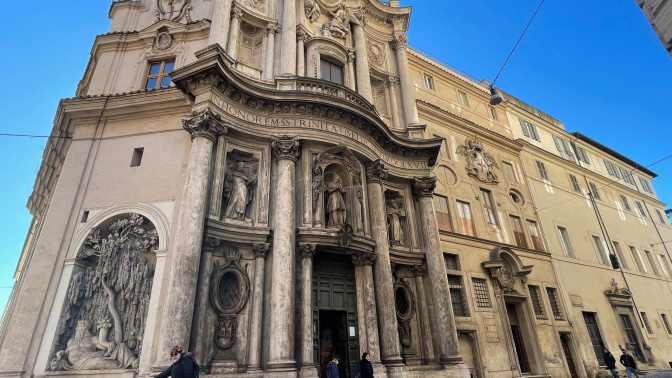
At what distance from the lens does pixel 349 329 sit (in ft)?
38.5

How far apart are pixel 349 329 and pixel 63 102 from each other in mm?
12475

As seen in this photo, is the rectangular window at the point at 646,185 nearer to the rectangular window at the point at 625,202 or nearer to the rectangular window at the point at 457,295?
the rectangular window at the point at 625,202

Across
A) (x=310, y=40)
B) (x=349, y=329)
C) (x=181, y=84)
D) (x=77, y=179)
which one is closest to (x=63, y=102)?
(x=77, y=179)

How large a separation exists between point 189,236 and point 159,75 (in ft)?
26.0

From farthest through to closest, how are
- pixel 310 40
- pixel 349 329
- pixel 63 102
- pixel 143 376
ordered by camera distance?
pixel 310 40 < pixel 63 102 < pixel 349 329 < pixel 143 376

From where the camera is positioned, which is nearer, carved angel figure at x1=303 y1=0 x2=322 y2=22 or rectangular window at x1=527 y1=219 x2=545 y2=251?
carved angel figure at x1=303 y1=0 x2=322 y2=22

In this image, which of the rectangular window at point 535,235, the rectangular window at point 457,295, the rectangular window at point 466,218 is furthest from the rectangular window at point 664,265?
the rectangular window at point 457,295

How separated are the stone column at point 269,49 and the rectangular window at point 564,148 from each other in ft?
75.8

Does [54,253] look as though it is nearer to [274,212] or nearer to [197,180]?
[197,180]

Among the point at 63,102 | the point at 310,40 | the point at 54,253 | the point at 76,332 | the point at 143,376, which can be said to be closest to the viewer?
the point at 143,376

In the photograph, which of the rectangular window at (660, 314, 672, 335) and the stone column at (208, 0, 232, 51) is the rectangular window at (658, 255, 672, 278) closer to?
the rectangular window at (660, 314, 672, 335)

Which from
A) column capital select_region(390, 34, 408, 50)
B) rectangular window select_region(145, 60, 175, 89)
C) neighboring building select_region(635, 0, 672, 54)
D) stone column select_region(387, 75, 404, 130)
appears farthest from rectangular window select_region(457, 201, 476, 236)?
neighboring building select_region(635, 0, 672, 54)

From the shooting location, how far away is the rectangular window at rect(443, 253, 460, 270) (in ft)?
56.1

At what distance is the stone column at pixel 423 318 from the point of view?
13258 millimetres
